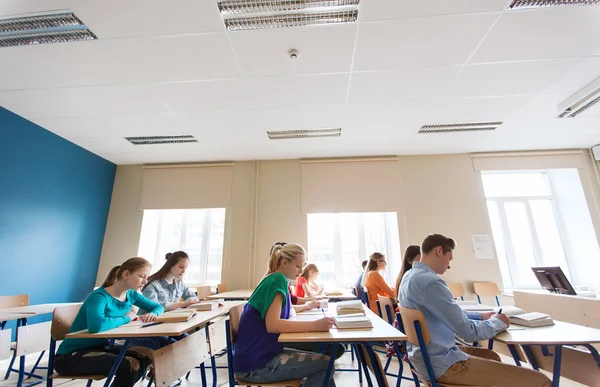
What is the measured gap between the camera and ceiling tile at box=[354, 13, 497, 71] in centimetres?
217

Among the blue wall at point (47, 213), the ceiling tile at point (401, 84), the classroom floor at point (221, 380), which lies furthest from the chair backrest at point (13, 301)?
the ceiling tile at point (401, 84)

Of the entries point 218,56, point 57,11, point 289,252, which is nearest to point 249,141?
point 218,56

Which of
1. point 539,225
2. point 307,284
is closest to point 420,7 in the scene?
point 307,284

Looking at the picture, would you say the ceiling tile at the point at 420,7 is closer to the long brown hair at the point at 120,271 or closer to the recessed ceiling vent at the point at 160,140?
the long brown hair at the point at 120,271

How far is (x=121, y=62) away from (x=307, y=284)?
327 centimetres

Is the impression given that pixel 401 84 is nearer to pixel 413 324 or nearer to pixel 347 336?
pixel 413 324

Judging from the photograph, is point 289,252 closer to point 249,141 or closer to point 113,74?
point 113,74

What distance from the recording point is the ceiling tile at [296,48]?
2260mm

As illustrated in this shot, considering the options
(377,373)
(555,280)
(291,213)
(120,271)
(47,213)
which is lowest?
(377,373)

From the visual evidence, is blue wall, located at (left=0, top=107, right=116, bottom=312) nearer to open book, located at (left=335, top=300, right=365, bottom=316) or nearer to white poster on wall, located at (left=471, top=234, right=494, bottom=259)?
open book, located at (left=335, top=300, right=365, bottom=316)

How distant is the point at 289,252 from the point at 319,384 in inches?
27.9

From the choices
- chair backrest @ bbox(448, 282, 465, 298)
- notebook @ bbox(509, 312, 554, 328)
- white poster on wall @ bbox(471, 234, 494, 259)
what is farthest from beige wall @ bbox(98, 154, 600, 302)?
notebook @ bbox(509, 312, 554, 328)

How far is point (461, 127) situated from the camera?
3979 mm

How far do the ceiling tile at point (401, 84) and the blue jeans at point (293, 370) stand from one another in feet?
8.30
